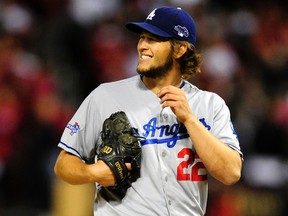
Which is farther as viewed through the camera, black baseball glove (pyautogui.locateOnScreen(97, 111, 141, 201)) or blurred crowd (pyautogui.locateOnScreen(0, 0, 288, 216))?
blurred crowd (pyautogui.locateOnScreen(0, 0, 288, 216))

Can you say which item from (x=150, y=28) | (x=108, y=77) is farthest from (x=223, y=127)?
(x=108, y=77)

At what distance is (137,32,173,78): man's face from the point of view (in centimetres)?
387

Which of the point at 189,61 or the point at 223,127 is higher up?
the point at 189,61

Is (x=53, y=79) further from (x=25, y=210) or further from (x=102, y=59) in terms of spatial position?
(x=25, y=210)

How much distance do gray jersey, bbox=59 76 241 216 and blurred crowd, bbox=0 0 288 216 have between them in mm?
3881

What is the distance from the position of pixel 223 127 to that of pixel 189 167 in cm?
29

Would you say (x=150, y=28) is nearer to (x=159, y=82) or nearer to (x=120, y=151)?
(x=159, y=82)

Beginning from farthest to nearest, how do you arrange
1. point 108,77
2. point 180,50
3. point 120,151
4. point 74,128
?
point 108,77 → point 180,50 → point 74,128 → point 120,151

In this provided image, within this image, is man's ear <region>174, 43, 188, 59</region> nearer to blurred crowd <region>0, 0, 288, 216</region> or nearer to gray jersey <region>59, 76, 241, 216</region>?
gray jersey <region>59, 76, 241, 216</region>

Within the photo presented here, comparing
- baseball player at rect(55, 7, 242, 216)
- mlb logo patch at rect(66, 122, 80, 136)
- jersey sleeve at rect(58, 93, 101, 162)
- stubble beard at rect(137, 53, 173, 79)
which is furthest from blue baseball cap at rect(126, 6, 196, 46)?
mlb logo patch at rect(66, 122, 80, 136)

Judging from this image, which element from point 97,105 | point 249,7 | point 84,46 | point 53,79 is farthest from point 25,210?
point 249,7

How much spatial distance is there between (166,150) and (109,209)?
17.3 inches

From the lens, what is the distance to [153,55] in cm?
388

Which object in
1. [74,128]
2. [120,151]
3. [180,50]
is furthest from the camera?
[180,50]
